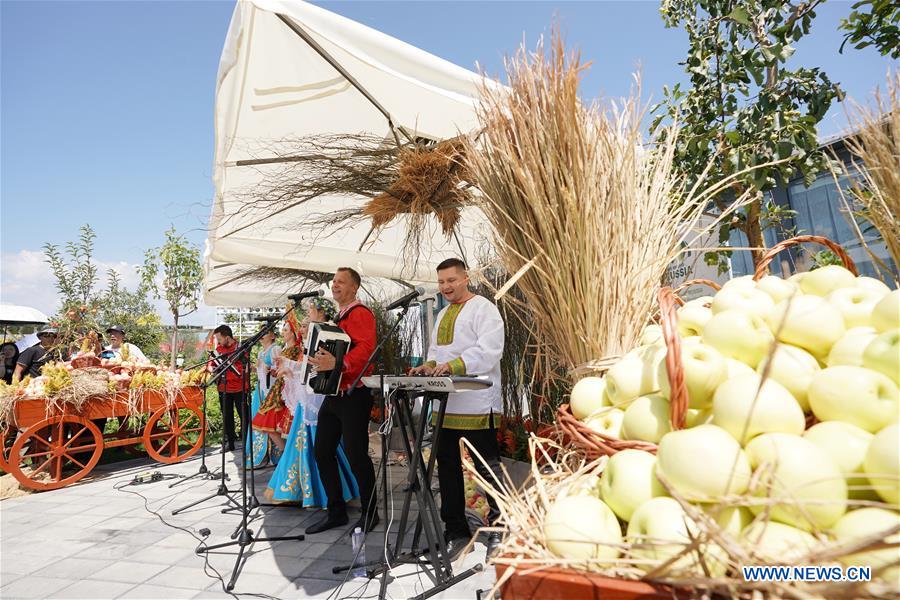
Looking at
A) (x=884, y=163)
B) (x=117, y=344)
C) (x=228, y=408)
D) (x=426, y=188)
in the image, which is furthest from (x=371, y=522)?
(x=117, y=344)

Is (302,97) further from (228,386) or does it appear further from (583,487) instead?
(228,386)

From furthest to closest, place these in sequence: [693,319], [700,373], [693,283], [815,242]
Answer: [693,283], [815,242], [693,319], [700,373]

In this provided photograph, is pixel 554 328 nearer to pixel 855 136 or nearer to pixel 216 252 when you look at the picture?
pixel 855 136

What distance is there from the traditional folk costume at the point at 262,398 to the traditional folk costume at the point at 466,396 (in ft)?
8.07

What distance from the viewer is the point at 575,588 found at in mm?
583

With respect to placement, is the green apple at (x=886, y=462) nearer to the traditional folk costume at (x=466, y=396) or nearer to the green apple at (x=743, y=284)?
the green apple at (x=743, y=284)

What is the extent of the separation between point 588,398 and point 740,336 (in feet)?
0.99

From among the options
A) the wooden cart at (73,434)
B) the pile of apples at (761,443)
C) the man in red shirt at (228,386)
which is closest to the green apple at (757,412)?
the pile of apples at (761,443)

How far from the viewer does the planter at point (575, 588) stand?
0.54m

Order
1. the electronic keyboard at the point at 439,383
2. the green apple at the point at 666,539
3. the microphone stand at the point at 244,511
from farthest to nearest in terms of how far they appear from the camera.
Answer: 1. the microphone stand at the point at 244,511
2. the electronic keyboard at the point at 439,383
3. the green apple at the point at 666,539

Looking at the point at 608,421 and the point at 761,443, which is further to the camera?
the point at 608,421

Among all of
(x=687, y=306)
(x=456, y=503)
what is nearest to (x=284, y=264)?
(x=456, y=503)

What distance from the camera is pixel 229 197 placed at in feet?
11.3

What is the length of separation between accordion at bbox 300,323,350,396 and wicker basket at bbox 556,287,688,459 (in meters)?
2.07
